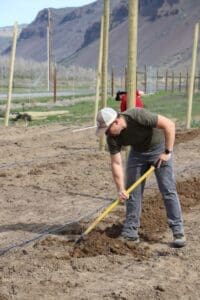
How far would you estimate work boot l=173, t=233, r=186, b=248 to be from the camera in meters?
6.00

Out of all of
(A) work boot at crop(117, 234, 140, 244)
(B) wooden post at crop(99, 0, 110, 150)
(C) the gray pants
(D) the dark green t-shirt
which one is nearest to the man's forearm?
(D) the dark green t-shirt

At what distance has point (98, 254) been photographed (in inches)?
231

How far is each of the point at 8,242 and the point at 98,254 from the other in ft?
3.38

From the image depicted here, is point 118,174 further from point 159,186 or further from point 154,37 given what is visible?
point 154,37

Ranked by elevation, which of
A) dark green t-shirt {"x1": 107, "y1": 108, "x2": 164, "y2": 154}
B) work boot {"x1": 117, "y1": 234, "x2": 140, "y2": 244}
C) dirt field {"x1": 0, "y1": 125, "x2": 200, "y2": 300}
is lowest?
dirt field {"x1": 0, "y1": 125, "x2": 200, "y2": 300}

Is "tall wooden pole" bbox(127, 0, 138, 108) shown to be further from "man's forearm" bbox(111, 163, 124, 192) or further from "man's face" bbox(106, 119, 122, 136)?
"man's face" bbox(106, 119, 122, 136)

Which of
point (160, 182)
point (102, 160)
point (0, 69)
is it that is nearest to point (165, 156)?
point (160, 182)

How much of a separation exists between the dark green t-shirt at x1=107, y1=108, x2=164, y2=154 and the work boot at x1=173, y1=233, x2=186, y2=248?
0.89 meters

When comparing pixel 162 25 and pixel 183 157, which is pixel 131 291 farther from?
pixel 162 25

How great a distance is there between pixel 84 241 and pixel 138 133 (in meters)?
1.20

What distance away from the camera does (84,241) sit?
612 cm

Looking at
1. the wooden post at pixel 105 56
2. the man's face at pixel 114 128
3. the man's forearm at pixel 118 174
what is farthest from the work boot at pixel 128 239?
the wooden post at pixel 105 56

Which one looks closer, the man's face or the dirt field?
the dirt field

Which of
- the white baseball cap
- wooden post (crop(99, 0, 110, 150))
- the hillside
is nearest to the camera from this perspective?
the white baseball cap
